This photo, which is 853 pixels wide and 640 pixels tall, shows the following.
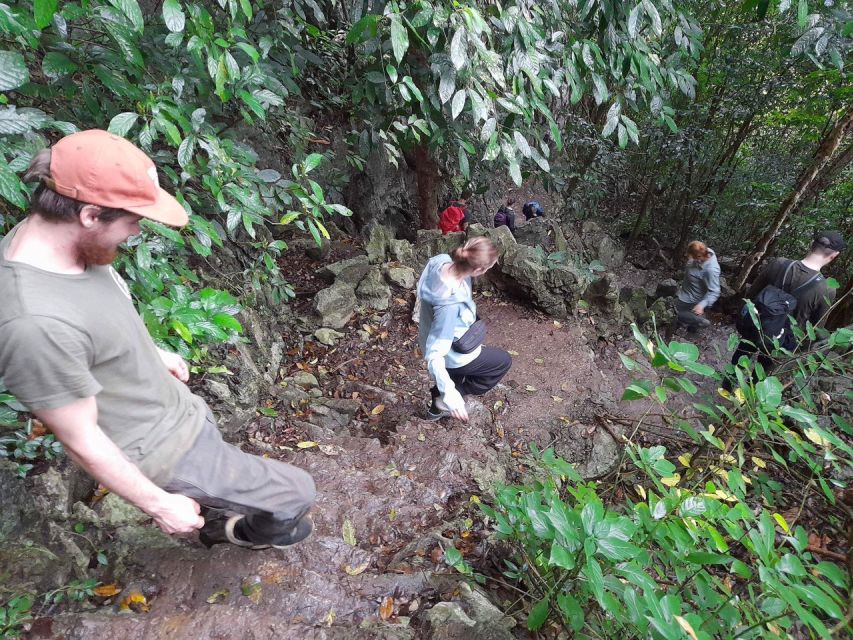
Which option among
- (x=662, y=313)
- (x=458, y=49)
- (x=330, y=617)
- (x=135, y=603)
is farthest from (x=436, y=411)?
(x=662, y=313)

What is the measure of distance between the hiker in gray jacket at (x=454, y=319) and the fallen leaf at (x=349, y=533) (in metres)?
1.02

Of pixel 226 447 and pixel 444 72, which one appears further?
pixel 444 72

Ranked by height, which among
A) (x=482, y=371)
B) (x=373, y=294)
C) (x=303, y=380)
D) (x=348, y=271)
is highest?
(x=482, y=371)

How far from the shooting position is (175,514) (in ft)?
4.91

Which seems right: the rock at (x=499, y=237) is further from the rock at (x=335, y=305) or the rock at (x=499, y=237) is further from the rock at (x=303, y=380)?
the rock at (x=303, y=380)

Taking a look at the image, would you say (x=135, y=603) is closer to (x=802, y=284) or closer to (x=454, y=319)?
(x=454, y=319)

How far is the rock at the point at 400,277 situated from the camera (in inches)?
234

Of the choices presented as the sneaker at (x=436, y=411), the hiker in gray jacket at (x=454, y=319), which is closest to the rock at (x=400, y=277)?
the sneaker at (x=436, y=411)

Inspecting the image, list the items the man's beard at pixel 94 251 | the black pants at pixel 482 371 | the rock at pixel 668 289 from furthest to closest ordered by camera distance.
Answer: the rock at pixel 668 289 → the black pants at pixel 482 371 → the man's beard at pixel 94 251

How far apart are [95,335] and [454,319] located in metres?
2.09

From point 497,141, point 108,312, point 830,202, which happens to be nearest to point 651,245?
point 830,202

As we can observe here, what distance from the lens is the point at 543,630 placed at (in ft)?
6.12

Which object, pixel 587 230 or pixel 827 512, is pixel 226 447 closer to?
pixel 827 512

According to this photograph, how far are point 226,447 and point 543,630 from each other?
5.03 ft
